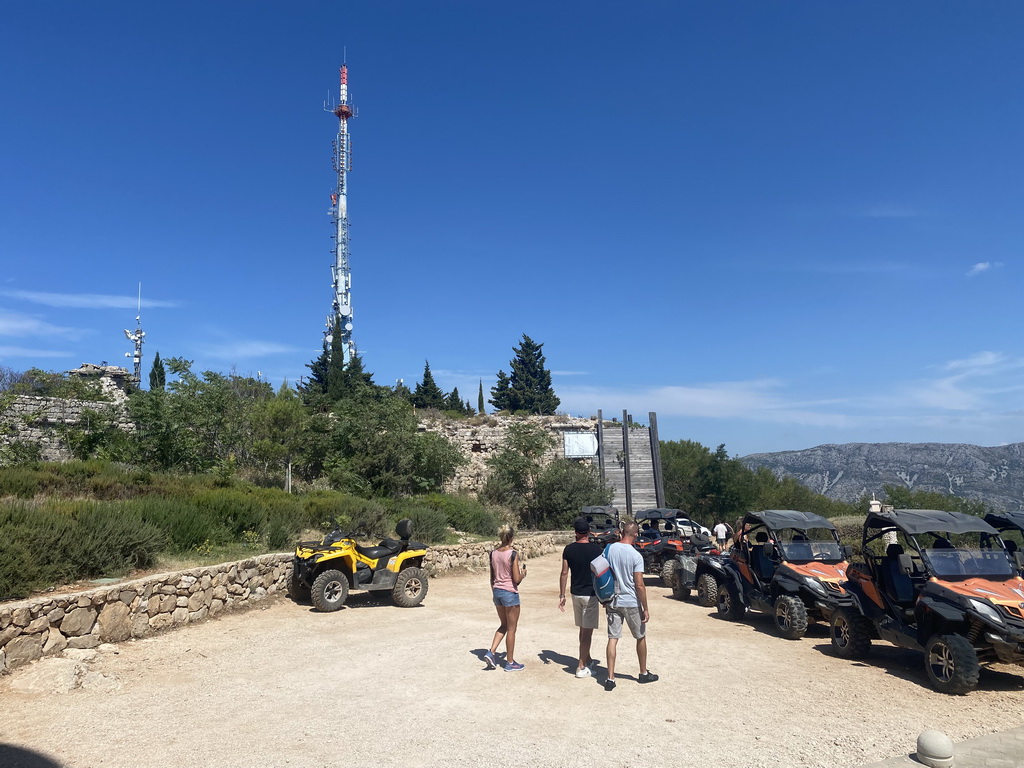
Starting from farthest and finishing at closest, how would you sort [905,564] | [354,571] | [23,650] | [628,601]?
[354,571], [905,564], [23,650], [628,601]

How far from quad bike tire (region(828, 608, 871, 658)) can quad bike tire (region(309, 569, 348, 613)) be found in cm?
726

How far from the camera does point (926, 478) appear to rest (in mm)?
162500

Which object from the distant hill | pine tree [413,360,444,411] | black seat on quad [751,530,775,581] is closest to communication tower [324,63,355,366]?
pine tree [413,360,444,411]

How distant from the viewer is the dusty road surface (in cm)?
493

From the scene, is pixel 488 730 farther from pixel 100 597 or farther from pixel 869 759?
pixel 100 597

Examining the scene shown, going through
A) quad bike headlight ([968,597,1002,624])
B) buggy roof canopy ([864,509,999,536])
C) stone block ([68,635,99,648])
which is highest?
buggy roof canopy ([864,509,999,536])

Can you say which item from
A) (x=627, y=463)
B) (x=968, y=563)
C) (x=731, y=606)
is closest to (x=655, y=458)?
(x=627, y=463)

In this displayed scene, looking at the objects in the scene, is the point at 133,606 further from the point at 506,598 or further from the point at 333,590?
the point at 506,598

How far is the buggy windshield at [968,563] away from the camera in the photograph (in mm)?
7223

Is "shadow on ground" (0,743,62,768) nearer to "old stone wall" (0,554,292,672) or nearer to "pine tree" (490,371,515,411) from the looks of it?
"old stone wall" (0,554,292,672)

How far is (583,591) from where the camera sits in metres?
6.90

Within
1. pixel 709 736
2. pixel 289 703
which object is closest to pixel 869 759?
pixel 709 736

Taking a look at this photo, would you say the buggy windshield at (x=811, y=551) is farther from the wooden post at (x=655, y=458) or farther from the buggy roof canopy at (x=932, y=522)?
the wooden post at (x=655, y=458)

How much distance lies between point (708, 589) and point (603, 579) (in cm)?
609
